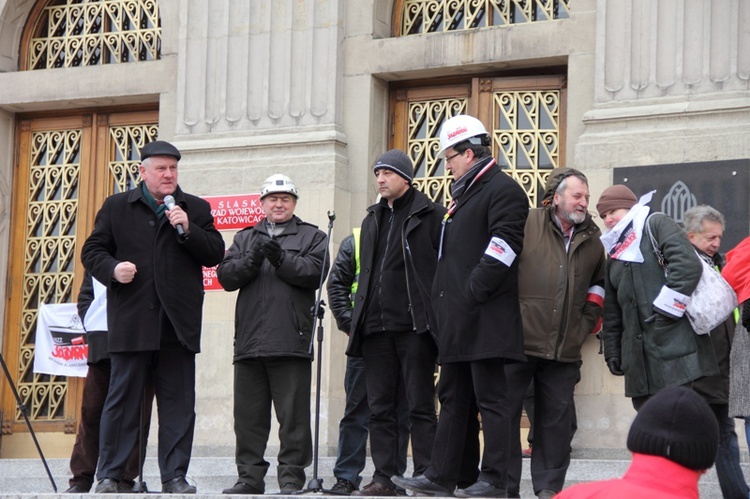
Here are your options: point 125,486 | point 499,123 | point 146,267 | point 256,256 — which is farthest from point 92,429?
Result: point 499,123

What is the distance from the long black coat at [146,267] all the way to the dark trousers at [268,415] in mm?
581

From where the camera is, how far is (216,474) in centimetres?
1062

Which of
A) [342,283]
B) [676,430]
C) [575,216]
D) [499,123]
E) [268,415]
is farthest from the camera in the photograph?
[499,123]

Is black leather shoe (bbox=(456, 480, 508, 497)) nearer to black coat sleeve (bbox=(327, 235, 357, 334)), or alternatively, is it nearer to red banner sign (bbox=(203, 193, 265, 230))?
black coat sleeve (bbox=(327, 235, 357, 334))

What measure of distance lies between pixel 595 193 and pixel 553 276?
3.22 metres

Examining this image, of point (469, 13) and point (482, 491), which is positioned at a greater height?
point (469, 13)

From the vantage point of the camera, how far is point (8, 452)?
43.4 ft

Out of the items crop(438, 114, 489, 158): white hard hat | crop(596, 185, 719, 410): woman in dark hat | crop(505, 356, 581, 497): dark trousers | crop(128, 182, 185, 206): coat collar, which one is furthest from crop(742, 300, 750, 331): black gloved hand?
crop(128, 182, 185, 206): coat collar

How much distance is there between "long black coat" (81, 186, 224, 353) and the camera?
8.14m

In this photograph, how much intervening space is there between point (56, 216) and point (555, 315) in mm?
7162

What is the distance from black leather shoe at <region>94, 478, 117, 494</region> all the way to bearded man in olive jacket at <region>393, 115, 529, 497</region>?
5.66 ft

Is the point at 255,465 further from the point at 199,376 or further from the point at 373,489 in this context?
the point at 199,376

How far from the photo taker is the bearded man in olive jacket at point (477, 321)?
719 centimetres

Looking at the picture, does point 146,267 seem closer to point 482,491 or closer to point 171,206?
point 171,206
